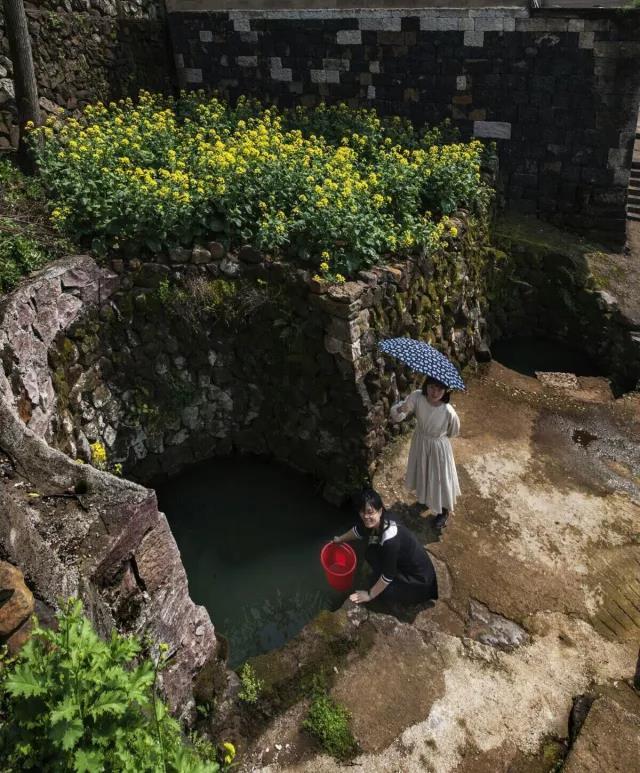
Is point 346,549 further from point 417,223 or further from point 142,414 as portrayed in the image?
point 417,223

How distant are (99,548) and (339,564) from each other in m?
2.76

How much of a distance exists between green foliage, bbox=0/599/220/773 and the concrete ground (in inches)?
75.3

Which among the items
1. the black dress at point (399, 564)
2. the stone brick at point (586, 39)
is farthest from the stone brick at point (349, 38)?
the black dress at point (399, 564)

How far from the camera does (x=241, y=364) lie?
7504mm

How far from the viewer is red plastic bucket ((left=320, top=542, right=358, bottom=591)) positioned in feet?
18.1

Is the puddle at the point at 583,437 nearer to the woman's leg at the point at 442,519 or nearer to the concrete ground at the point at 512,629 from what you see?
the concrete ground at the point at 512,629

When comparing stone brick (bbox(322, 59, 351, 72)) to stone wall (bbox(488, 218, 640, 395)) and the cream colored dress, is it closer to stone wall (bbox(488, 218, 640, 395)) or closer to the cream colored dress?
stone wall (bbox(488, 218, 640, 395))

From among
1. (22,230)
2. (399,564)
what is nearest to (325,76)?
(22,230)

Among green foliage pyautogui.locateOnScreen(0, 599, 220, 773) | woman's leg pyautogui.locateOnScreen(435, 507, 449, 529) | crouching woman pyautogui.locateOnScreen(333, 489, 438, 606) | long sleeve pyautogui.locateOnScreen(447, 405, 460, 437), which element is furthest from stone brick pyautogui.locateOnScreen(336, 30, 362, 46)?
green foliage pyautogui.locateOnScreen(0, 599, 220, 773)

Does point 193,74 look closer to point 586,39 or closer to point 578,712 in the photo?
point 586,39

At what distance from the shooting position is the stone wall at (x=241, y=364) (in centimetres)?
662

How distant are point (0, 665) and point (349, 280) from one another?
502 centimetres

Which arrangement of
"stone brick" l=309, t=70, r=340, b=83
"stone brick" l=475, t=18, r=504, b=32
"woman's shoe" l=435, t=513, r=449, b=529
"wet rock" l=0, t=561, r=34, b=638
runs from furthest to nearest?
"stone brick" l=309, t=70, r=340, b=83, "stone brick" l=475, t=18, r=504, b=32, "woman's shoe" l=435, t=513, r=449, b=529, "wet rock" l=0, t=561, r=34, b=638

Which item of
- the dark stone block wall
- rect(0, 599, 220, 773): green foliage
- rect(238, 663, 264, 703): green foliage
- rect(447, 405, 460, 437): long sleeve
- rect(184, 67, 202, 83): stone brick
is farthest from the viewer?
rect(184, 67, 202, 83): stone brick
